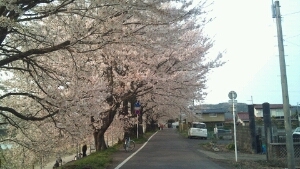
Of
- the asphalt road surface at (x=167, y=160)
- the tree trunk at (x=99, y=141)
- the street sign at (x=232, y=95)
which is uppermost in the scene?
the street sign at (x=232, y=95)

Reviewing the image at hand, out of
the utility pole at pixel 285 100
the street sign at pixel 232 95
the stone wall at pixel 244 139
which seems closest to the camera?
the utility pole at pixel 285 100

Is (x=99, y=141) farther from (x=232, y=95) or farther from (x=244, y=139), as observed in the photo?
(x=232, y=95)

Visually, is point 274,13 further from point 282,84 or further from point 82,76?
point 82,76

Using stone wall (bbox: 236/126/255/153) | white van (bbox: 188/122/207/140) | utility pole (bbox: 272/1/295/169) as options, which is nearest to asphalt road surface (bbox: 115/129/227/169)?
utility pole (bbox: 272/1/295/169)

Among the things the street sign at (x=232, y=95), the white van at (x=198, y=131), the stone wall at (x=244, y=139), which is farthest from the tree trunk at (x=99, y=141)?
the white van at (x=198, y=131)

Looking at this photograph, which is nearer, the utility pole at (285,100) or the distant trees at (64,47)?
the distant trees at (64,47)

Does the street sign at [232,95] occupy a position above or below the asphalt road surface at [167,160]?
above

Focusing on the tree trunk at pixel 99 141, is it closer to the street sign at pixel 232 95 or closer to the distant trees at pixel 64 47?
the distant trees at pixel 64 47

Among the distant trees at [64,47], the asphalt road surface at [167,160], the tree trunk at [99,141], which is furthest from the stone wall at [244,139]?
the distant trees at [64,47]

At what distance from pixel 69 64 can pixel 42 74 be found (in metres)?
0.82

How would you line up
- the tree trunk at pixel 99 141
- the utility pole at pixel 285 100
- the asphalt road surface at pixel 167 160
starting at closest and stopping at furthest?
the utility pole at pixel 285 100 < the asphalt road surface at pixel 167 160 < the tree trunk at pixel 99 141

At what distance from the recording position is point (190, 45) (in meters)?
21.0

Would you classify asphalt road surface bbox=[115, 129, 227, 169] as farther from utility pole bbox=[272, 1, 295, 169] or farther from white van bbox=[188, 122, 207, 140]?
white van bbox=[188, 122, 207, 140]

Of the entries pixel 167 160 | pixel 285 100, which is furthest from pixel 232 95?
pixel 285 100
